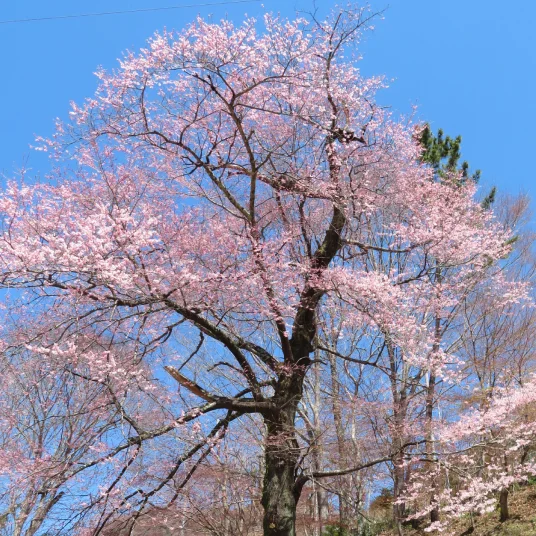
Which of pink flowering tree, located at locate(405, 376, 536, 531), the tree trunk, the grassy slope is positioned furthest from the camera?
the tree trunk

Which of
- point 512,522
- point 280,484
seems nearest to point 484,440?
point 512,522

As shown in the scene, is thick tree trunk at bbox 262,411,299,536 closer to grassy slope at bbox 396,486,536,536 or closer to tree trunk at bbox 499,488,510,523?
grassy slope at bbox 396,486,536,536

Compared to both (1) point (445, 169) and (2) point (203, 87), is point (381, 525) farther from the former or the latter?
(2) point (203, 87)

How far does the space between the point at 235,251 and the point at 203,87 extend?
214cm

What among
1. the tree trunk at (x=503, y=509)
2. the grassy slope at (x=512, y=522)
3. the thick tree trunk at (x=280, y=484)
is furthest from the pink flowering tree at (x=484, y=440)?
the thick tree trunk at (x=280, y=484)

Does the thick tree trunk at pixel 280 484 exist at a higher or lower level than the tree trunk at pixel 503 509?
lower

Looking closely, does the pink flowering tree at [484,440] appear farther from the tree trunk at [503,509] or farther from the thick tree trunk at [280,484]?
the thick tree trunk at [280,484]

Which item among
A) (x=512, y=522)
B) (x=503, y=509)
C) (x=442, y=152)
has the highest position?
(x=442, y=152)

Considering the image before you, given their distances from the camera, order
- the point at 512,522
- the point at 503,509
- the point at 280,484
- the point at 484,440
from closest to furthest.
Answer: the point at 280,484
the point at 484,440
the point at 512,522
the point at 503,509

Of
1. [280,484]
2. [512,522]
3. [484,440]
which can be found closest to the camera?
[280,484]

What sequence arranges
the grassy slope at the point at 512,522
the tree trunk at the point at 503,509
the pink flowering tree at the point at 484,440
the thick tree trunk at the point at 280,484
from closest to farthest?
1. the thick tree trunk at the point at 280,484
2. the pink flowering tree at the point at 484,440
3. the grassy slope at the point at 512,522
4. the tree trunk at the point at 503,509

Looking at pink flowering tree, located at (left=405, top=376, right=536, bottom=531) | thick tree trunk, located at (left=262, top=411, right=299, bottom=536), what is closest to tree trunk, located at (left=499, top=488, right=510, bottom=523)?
pink flowering tree, located at (left=405, top=376, right=536, bottom=531)

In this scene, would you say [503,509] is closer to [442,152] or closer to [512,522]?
[512,522]

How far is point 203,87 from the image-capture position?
633 centimetres
